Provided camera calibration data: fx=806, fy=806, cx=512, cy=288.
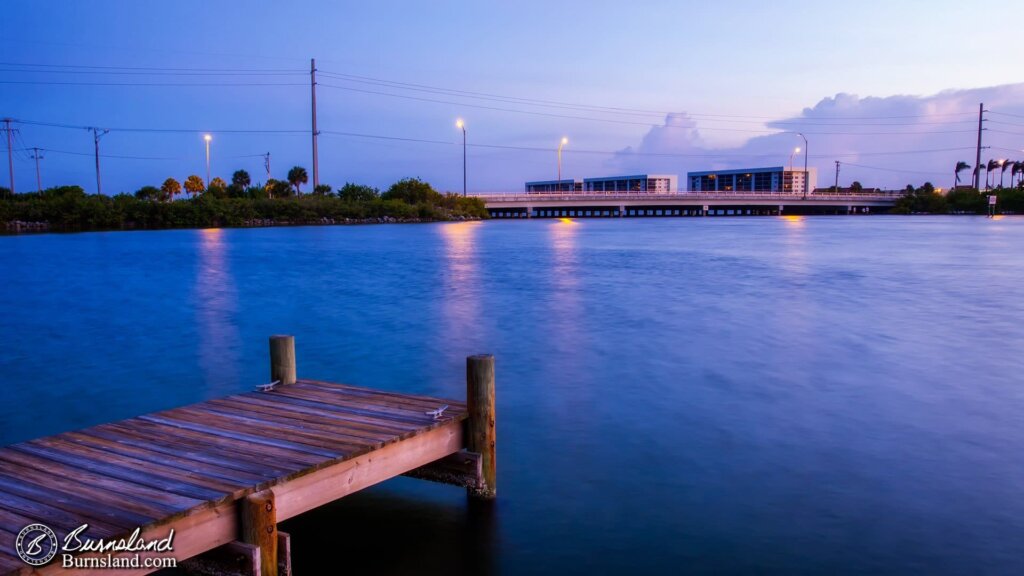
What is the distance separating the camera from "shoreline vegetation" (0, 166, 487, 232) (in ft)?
210

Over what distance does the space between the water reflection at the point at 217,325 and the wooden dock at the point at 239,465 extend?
528 centimetres

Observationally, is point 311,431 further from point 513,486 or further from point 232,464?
point 513,486

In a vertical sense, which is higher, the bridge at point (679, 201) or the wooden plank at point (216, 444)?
the bridge at point (679, 201)

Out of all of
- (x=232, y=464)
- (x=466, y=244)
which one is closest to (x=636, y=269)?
(x=466, y=244)

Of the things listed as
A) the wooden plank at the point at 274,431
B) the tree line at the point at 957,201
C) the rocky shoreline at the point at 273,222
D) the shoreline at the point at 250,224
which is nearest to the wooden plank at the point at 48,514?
the wooden plank at the point at 274,431

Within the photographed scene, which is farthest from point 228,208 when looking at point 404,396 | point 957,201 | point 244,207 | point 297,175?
point 957,201

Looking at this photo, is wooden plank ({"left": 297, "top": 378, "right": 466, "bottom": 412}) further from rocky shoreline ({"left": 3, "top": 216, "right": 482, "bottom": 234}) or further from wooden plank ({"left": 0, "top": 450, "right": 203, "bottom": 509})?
rocky shoreline ({"left": 3, "top": 216, "right": 482, "bottom": 234})

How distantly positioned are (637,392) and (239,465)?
688 centimetres

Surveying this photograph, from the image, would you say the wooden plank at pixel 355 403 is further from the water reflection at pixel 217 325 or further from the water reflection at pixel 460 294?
the water reflection at pixel 460 294

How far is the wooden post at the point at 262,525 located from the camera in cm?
480

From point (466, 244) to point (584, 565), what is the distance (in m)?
43.1

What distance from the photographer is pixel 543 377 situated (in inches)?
480

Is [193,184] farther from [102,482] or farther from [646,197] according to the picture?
[102,482]

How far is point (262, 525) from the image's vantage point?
4824 millimetres
